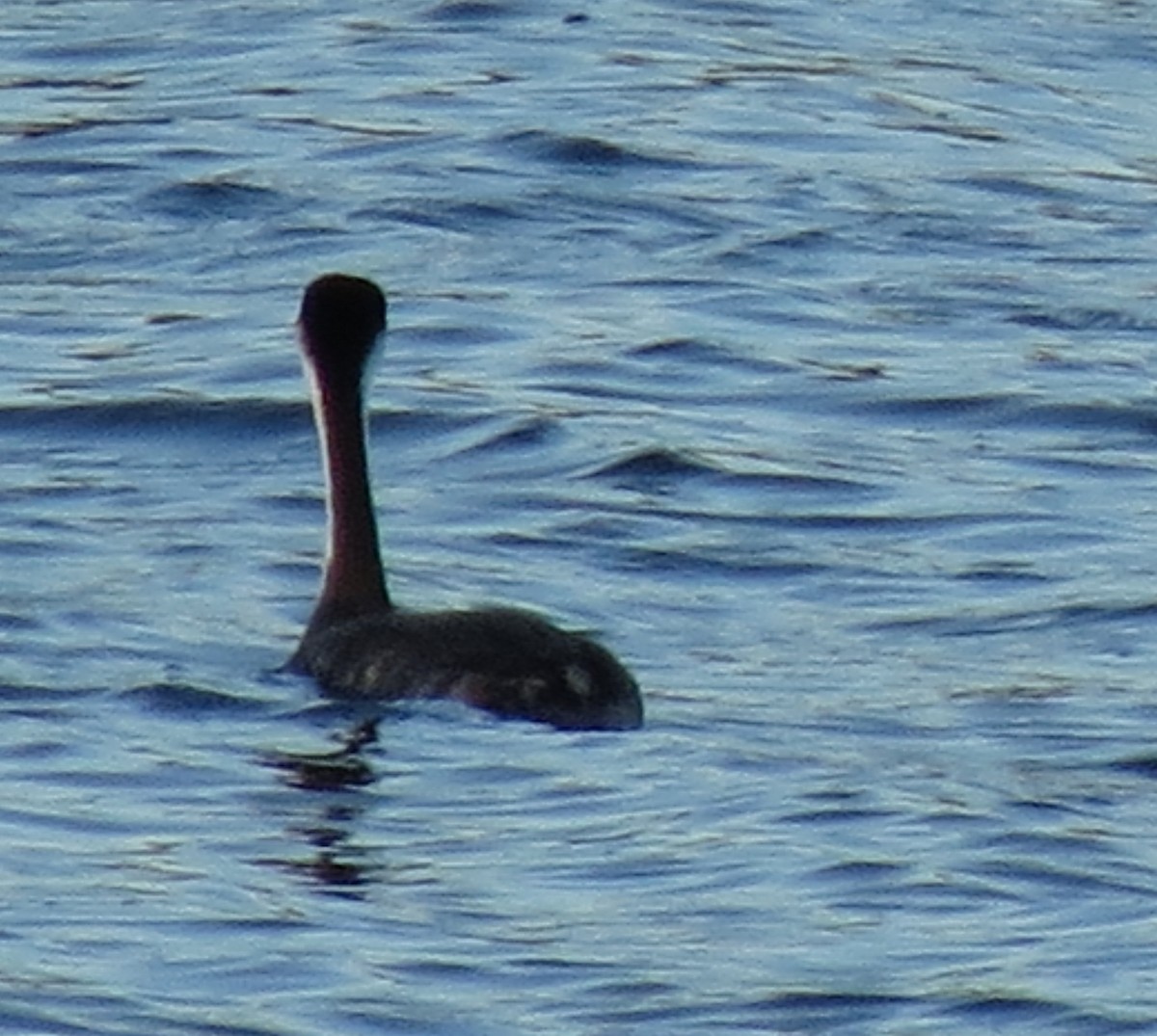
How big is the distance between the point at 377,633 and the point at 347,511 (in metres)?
0.73

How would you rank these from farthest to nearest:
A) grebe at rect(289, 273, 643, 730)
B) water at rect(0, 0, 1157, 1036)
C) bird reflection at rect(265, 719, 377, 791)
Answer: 1. grebe at rect(289, 273, 643, 730)
2. bird reflection at rect(265, 719, 377, 791)
3. water at rect(0, 0, 1157, 1036)

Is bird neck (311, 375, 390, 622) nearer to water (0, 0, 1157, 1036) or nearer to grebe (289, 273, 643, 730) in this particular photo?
grebe (289, 273, 643, 730)

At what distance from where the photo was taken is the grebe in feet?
38.3

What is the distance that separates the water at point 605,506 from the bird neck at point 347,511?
273 millimetres

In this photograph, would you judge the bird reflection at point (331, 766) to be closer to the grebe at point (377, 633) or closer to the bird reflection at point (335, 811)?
the bird reflection at point (335, 811)

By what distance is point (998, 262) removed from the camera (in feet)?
62.5

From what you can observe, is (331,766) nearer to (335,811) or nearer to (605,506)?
(335,811)

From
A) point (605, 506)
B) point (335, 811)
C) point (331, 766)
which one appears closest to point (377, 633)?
point (331, 766)

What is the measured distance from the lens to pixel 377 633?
12.3 meters

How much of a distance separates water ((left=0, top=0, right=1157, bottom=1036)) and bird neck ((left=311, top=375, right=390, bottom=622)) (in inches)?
10.7

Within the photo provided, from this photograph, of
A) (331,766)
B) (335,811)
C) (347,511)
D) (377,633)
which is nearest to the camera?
(335,811)

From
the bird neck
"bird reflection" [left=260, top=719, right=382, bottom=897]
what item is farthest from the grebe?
"bird reflection" [left=260, top=719, right=382, bottom=897]

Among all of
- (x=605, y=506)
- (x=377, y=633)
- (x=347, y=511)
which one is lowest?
(x=605, y=506)

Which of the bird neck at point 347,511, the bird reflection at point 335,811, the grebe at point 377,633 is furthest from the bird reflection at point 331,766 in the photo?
the bird neck at point 347,511
